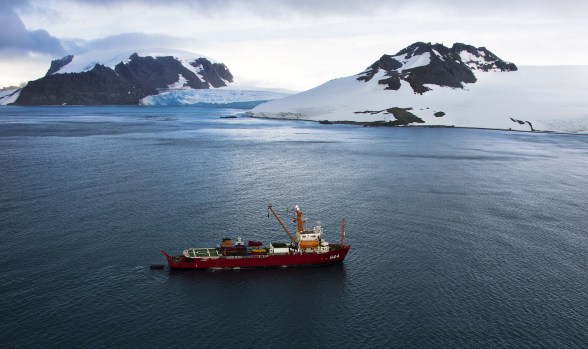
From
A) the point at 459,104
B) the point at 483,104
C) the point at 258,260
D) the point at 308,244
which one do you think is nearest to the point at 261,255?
the point at 258,260

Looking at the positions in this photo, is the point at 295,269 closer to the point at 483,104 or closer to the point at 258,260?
the point at 258,260

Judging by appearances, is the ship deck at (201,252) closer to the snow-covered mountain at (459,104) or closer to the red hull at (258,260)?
the red hull at (258,260)

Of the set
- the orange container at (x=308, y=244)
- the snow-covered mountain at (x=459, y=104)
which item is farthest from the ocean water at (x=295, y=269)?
the snow-covered mountain at (x=459, y=104)

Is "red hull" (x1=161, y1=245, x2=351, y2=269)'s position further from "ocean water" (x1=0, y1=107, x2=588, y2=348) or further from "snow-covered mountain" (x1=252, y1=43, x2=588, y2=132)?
"snow-covered mountain" (x1=252, y1=43, x2=588, y2=132)

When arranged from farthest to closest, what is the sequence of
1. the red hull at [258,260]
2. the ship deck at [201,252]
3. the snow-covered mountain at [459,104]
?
the snow-covered mountain at [459,104] < the ship deck at [201,252] < the red hull at [258,260]

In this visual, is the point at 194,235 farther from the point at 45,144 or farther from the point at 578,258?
the point at 45,144

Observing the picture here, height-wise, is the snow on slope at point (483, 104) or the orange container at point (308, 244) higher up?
the snow on slope at point (483, 104)

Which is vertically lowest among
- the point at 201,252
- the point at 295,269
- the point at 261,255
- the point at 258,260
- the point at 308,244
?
the point at 295,269
